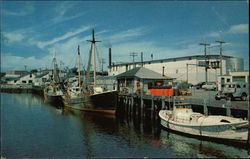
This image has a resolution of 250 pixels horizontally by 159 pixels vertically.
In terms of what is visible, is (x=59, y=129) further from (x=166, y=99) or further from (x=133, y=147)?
(x=166, y=99)

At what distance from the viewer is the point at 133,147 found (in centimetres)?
1873

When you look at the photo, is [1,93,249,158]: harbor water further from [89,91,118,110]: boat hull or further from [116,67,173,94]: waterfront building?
[116,67,173,94]: waterfront building

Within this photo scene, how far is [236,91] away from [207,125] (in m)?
11.3

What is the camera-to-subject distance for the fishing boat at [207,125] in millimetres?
17125

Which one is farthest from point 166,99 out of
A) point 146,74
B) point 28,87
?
point 28,87

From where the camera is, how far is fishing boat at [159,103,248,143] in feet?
56.2

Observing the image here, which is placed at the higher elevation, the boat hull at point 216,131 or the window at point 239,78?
the window at point 239,78

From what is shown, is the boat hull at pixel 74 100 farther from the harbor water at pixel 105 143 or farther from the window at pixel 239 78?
the window at pixel 239 78

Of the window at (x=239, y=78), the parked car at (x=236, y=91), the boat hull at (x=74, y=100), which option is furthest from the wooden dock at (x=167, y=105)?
the window at (x=239, y=78)

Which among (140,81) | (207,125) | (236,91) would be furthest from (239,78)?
(207,125)

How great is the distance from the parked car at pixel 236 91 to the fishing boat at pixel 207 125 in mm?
7454

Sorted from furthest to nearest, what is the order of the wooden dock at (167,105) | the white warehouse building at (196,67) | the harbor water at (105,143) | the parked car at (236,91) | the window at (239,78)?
the white warehouse building at (196,67) < the window at (239,78) < the parked car at (236,91) < the wooden dock at (167,105) < the harbor water at (105,143)

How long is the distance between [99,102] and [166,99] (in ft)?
43.8

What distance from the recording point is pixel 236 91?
2745 cm
